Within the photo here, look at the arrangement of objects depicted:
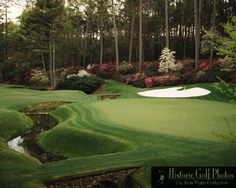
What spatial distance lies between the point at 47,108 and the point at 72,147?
12213 mm

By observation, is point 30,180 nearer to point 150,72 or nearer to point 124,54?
point 150,72

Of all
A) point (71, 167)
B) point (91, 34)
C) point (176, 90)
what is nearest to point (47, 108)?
point (176, 90)

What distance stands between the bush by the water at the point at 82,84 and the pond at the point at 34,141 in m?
14.9

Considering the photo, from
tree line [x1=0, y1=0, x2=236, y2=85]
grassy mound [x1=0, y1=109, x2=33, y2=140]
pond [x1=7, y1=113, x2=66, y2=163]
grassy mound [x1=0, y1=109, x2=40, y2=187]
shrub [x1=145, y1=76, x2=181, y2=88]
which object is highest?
tree line [x1=0, y1=0, x2=236, y2=85]

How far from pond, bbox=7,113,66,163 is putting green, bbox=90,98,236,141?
10.2 ft

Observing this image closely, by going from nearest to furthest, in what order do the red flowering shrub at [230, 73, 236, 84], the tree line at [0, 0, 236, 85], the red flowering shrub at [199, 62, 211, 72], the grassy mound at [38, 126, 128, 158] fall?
the grassy mound at [38, 126, 128, 158] → the red flowering shrub at [230, 73, 236, 84] → the red flowering shrub at [199, 62, 211, 72] → the tree line at [0, 0, 236, 85]

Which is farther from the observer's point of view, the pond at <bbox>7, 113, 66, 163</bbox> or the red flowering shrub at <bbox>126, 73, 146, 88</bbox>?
the red flowering shrub at <bbox>126, 73, 146, 88</bbox>

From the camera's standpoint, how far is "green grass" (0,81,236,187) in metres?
11.4

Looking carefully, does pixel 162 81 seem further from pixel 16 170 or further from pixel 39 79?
pixel 16 170

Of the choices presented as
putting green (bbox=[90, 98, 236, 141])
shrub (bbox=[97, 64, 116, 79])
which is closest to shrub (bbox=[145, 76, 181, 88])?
shrub (bbox=[97, 64, 116, 79])

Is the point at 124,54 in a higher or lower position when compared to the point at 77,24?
lower

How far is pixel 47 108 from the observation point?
28906 mm

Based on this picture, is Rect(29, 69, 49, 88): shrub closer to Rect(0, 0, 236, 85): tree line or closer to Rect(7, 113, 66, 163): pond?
Rect(0, 0, 236, 85): tree line

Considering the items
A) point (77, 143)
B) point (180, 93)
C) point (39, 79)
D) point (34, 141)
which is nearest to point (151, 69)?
point (39, 79)
